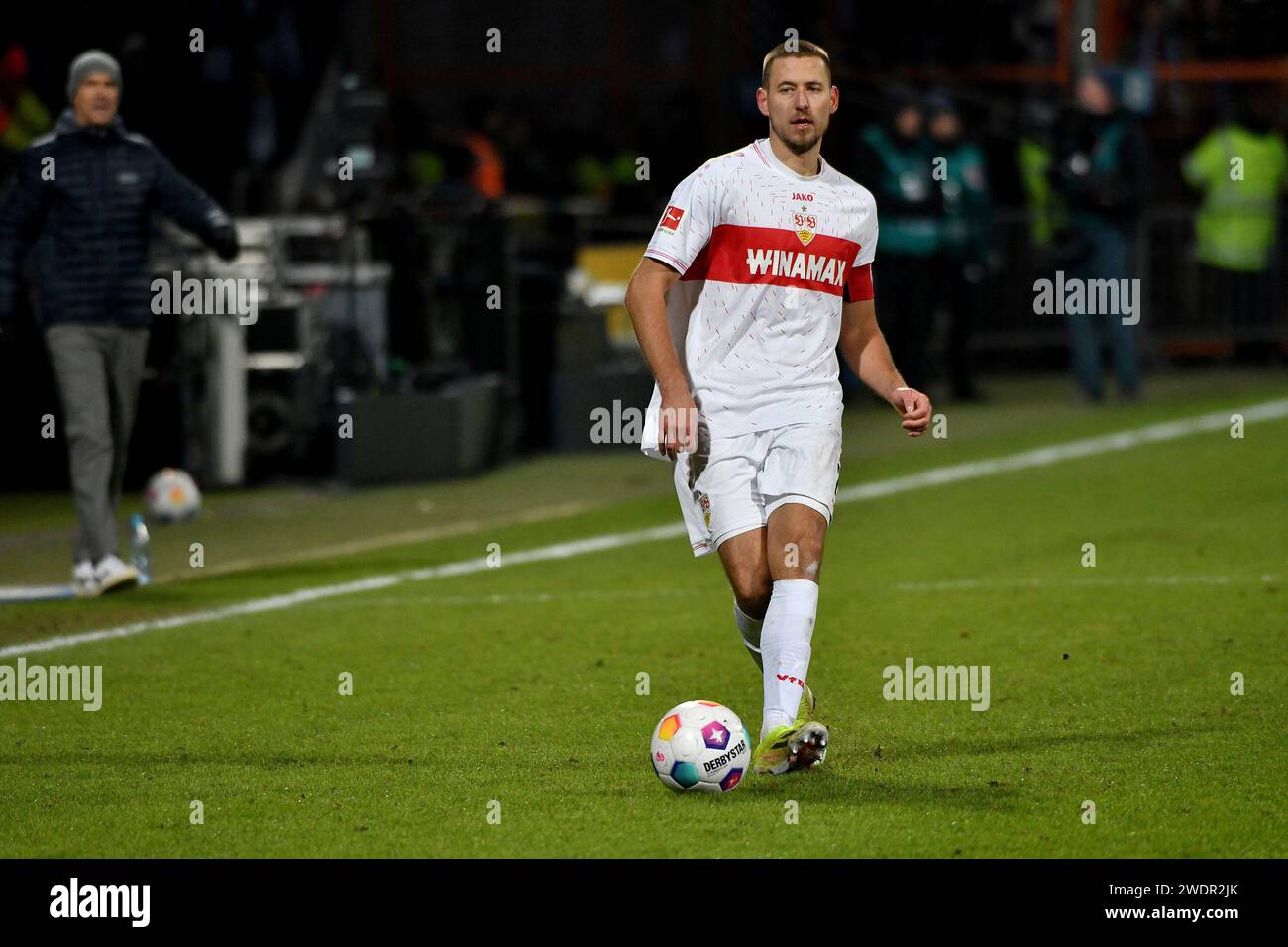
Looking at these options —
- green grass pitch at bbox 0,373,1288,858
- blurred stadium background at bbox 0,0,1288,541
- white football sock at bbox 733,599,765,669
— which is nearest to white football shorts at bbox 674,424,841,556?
white football sock at bbox 733,599,765,669

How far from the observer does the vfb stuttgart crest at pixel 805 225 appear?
662 cm

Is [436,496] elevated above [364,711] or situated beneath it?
elevated above

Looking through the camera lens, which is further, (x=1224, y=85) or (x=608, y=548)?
(x=1224, y=85)

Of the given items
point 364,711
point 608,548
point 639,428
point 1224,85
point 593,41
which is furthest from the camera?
point 593,41

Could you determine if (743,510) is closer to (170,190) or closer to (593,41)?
(170,190)

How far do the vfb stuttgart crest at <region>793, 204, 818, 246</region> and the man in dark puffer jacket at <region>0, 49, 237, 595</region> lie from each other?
14.0 ft

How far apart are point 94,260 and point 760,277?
4.52 metres

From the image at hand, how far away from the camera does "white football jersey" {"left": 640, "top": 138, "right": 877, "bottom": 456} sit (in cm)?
661

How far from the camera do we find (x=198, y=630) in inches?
370

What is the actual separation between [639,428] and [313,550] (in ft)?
14.6

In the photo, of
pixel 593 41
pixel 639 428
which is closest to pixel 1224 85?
pixel 593 41

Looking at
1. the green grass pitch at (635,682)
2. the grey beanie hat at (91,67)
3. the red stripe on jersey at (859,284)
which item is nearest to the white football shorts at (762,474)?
the red stripe on jersey at (859,284)

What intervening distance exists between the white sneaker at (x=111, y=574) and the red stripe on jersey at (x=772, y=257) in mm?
4413

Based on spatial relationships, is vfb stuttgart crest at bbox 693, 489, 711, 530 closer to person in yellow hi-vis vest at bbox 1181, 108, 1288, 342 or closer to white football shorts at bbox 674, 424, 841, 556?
white football shorts at bbox 674, 424, 841, 556
